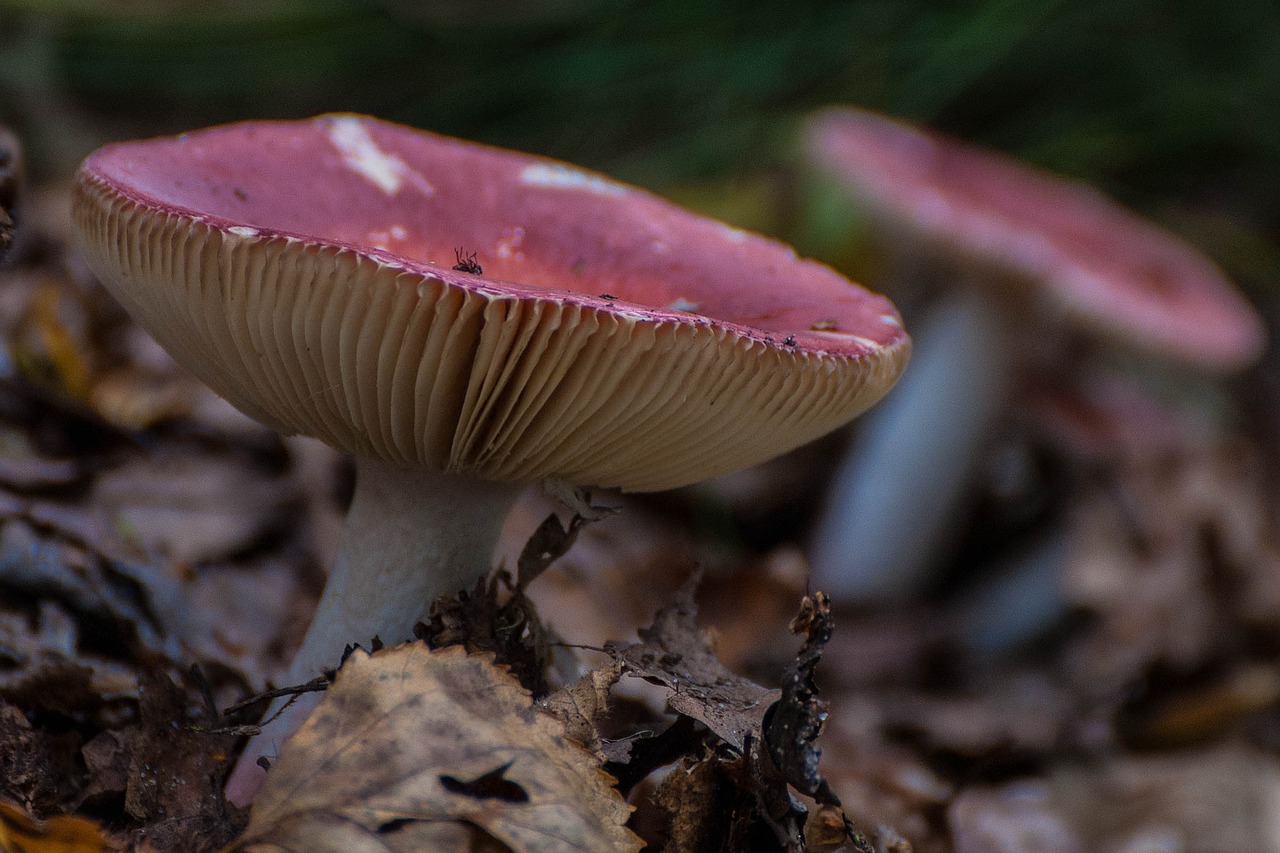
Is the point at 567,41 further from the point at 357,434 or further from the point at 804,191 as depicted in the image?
the point at 357,434

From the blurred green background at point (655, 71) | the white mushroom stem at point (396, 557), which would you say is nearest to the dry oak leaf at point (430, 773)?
the white mushroom stem at point (396, 557)

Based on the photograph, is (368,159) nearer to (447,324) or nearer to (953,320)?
(447,324)

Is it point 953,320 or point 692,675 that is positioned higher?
point 692,675

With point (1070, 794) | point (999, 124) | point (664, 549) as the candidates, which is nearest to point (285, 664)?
point (664, 549)

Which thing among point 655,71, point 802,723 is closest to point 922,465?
point 655,71

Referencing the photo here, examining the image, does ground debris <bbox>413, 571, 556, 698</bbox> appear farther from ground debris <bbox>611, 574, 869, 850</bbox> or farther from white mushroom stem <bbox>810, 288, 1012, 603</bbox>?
white mushroom stem <bbox>810, 288, 1012, 603</bbox>

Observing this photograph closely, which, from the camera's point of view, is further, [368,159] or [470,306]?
[368,159]

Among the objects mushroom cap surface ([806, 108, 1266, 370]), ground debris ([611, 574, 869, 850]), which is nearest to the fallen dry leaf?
ground debris ([611, 574, 869, 850])
